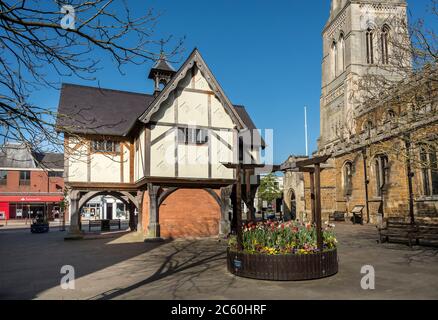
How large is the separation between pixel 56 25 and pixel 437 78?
985 centimetres

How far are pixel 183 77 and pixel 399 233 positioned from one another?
12610 mm

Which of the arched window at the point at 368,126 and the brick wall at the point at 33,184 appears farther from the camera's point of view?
the brick wall at the point at 33,184

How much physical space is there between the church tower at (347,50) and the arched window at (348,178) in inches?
336

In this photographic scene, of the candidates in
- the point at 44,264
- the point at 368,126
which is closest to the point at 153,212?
the point at 44,264

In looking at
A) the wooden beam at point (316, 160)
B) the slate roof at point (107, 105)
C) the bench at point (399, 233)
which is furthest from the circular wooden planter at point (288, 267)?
the slate roof at point (107, 105)

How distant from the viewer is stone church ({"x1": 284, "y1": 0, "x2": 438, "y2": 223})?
11.2 meters

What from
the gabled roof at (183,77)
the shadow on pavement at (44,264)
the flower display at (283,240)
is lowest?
the shadow on pavement at (44,264)

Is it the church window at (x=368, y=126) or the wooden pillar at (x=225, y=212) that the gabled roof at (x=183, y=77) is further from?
the church window at (x=368, y=126)

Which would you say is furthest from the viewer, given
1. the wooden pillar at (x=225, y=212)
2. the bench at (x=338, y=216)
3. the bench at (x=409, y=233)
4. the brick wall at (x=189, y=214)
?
the bench at (x=338, y=216)

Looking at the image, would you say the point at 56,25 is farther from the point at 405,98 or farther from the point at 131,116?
the point at 131,116

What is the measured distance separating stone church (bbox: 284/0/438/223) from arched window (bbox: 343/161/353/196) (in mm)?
87

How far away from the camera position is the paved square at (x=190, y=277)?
7434 mm

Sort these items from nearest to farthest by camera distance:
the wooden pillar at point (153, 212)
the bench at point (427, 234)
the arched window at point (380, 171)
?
1. the bench at point (427, 234)
2. the wooden pillar at point (153, 212)
3. the arched window at point (380, 171)

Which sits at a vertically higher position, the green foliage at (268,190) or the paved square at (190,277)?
the green foliage at (268,190)
